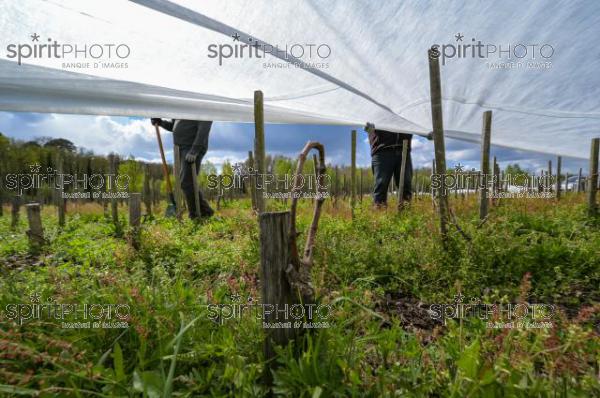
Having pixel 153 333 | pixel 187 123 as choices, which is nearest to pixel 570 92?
pixel 153 333

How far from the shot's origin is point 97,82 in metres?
3.11

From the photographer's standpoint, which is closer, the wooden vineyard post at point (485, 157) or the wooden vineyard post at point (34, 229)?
the wooden vineyard post at point (485, 157)

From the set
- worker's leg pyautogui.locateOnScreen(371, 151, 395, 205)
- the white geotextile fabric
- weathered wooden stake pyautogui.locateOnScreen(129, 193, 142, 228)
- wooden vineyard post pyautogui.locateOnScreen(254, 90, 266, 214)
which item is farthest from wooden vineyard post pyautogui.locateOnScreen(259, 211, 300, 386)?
worker's leg pyautogui.locateOnScreen(371, 151, 395, 205)

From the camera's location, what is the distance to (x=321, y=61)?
290 cm

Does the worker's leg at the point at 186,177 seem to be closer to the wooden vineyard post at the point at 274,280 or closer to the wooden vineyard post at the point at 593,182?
the wooden vineyard post at the point at 274,280

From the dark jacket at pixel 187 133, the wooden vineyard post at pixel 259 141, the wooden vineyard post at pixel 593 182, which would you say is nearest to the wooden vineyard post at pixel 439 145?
the wooden vineyard post at pixel 259 141

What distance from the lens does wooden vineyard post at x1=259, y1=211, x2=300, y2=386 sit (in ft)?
3.75

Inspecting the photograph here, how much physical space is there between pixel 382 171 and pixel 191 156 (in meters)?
3.54

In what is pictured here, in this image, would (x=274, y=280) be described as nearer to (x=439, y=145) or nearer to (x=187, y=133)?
(x=439, y=145)

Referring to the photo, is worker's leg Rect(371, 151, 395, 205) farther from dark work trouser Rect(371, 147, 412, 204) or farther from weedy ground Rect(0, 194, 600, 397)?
weedy ground Rect(0, 194, 600, 397)

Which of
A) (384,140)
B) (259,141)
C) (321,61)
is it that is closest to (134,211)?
(259,141)

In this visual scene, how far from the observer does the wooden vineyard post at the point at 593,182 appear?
5168 mm

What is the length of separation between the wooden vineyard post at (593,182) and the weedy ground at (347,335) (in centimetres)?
263

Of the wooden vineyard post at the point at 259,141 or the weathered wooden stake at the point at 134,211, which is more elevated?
the wooden vineyard post at the point at 259,141
